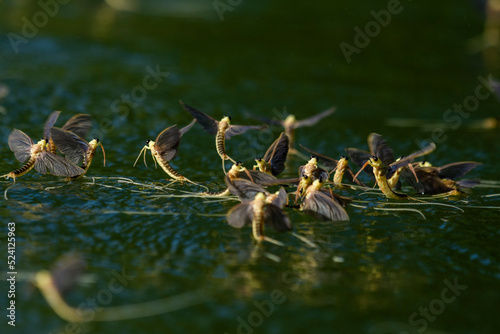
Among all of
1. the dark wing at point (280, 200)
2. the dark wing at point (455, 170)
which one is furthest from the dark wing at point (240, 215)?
the dark wing at point (455, 170)

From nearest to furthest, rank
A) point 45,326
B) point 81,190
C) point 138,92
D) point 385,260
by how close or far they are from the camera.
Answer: point 45,326 < point 385,260 < point 81,190 < point 138,92

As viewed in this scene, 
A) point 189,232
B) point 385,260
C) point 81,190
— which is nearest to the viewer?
point 385,260

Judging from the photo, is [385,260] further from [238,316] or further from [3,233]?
[3,233]

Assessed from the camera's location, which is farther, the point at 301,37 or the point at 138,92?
the point at 301,37

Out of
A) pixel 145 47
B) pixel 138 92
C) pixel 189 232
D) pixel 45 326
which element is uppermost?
→ pixel 145 47

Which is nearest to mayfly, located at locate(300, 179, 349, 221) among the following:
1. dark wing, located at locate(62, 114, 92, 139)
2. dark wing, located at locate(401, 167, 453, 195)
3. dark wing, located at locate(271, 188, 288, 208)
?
dark wing, located at locate(271, 188, 288, 208)

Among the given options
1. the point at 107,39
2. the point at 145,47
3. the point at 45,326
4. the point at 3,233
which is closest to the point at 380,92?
the point at 145,47

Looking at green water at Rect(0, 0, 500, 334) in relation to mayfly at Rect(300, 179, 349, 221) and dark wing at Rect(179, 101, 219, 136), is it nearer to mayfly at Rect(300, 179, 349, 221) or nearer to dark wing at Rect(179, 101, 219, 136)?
mayfly at Rect(300, 179, 349, 221)
